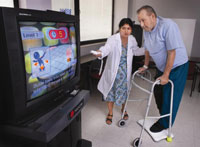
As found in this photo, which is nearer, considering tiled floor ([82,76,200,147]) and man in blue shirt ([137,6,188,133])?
man in blue shirt ([137,6,188,133])

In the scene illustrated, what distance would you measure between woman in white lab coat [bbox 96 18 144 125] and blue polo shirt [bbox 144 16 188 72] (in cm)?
26

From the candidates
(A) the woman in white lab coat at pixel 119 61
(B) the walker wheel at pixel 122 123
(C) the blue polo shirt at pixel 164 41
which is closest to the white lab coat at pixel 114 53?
(A) the woman in white lab coat at pixel 119 61

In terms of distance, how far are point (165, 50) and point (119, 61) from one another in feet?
1.71

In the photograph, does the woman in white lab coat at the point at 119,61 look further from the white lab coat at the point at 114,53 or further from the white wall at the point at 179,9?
the white wall at the point at 179,9

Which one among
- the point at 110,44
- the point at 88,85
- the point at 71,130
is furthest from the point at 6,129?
the point at 88,85

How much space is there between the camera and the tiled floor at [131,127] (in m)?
1.82

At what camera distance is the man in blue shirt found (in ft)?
4.95

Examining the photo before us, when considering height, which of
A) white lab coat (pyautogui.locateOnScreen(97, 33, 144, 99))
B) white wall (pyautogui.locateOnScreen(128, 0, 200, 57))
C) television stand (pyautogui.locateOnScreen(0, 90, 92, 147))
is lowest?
television stand (pyautogui.locateOnScreen(0, 90, 92, 147))

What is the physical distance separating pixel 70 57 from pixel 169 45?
929 mm

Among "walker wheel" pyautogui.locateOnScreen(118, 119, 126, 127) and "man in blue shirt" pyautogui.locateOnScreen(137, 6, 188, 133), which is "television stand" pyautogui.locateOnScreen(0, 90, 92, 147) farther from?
"walker wheel" pyautogui.locateOnScreen(118, 119, 126, 127)

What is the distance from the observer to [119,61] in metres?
1.94

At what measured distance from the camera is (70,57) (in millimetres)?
1143

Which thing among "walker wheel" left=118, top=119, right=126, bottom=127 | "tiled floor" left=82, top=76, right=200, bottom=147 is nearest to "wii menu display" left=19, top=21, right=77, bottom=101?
"tiled floor" left=82, top=76, right=200, bottom=147

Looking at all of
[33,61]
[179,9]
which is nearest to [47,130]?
[33,61]
